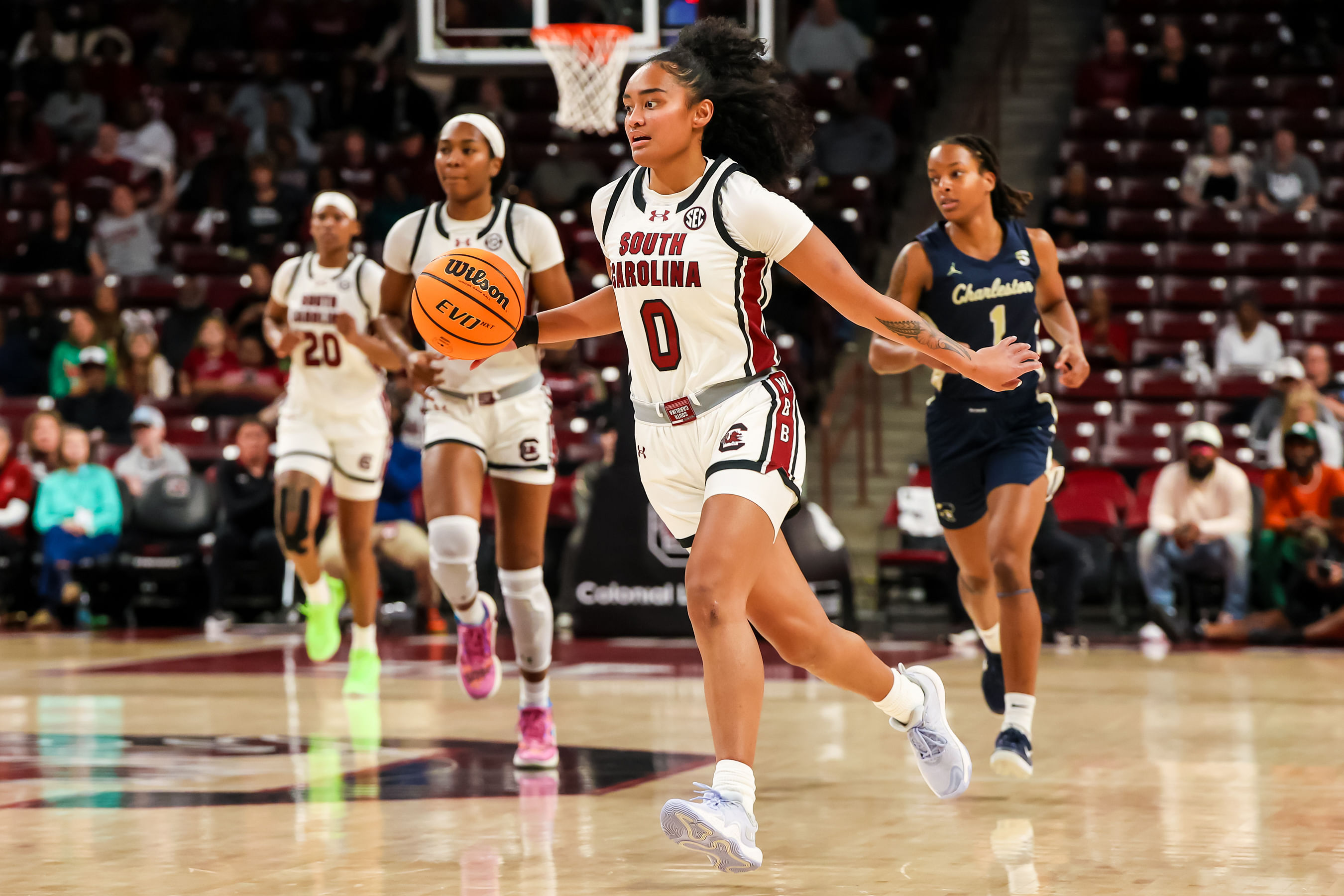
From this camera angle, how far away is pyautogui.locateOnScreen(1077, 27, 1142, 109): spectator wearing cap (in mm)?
17344

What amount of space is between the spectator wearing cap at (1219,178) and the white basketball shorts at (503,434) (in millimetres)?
11165

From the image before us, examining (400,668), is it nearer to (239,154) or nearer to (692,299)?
(692,299)

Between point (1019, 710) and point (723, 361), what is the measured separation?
204 cm

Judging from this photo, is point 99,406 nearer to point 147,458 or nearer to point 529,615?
point 147,458

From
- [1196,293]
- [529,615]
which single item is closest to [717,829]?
[529,615]

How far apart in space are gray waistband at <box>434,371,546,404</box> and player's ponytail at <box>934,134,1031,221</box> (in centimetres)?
172

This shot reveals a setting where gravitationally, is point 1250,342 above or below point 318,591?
above

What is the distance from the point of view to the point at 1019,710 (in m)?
5.73

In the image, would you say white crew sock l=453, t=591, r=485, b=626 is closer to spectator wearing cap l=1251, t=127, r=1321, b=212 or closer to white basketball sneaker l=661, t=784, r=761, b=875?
white basketball sneaker l=661, t=784, r=761, b=875

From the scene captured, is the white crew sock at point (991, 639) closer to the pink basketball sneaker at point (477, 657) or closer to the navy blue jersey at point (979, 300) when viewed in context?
the navy blue jersey at point (979, 300)

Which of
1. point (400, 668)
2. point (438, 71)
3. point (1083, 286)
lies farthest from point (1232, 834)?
point (1083, 286)

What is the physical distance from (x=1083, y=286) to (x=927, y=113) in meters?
3.81

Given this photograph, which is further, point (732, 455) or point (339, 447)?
point (339, 447)

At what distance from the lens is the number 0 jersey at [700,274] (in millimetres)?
4301
